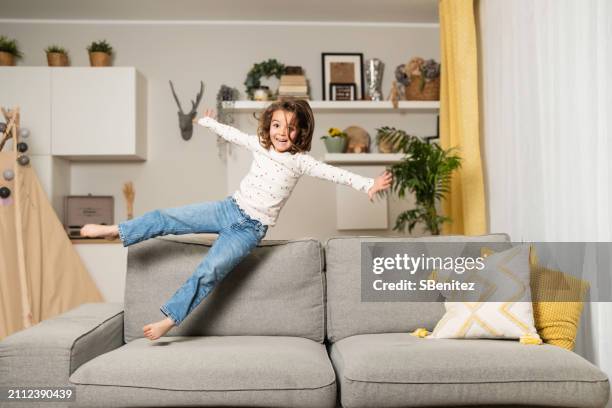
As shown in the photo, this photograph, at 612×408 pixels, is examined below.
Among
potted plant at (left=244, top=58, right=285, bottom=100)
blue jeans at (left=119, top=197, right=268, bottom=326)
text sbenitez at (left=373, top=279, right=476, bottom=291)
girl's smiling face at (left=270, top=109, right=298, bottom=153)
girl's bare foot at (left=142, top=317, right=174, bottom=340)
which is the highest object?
potted plant at (left=244, top=58, right=285, bottom=100)

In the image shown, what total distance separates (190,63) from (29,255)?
6.52ft

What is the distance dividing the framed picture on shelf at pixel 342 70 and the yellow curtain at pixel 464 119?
1053 mm

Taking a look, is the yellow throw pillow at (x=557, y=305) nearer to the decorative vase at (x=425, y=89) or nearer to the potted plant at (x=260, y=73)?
the decorative vase at (x=425, y=89)

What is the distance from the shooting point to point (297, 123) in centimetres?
245

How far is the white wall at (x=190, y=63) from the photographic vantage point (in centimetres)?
475

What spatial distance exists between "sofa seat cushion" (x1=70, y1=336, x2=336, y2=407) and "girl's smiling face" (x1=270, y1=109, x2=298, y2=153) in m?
0.98

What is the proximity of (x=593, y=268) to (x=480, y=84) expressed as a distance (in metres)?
1.73

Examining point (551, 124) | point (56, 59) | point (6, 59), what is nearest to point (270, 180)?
point (551, 124)

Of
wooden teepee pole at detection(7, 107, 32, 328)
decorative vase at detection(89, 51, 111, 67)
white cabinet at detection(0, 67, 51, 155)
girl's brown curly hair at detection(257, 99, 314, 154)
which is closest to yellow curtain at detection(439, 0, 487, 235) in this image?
girl's brown curly hair at detection(257, 99, 314, 154)

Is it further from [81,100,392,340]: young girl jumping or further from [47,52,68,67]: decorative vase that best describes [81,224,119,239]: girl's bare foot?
[47,52,68,67]: decorative vase

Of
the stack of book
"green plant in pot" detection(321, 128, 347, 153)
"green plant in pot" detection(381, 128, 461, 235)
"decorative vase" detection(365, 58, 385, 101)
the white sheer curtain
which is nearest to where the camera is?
the white sheer curtain

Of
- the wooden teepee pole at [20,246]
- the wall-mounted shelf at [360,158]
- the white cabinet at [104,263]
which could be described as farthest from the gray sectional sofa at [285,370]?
the wall-mounted shelf at [360,158]

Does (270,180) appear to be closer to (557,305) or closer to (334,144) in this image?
(557,305)

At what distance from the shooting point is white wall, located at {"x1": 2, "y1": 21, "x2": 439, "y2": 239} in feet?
15.6
